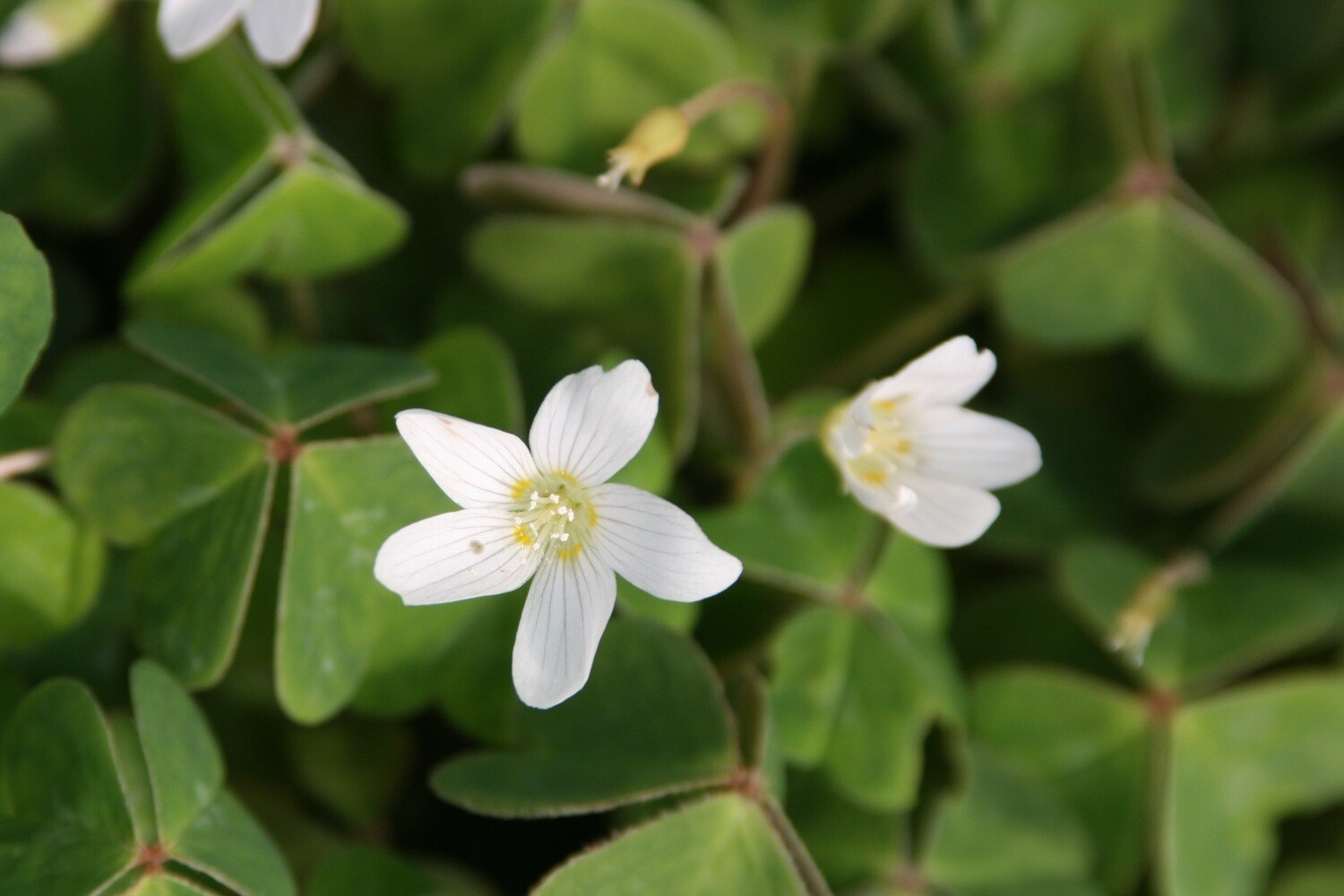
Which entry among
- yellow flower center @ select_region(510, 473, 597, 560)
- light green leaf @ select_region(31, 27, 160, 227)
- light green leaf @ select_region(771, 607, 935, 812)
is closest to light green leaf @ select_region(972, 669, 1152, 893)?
light green leaf @ select_region(771, 607, 935, 812)

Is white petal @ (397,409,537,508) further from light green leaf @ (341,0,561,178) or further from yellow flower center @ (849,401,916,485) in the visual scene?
light green leaf @ (341,0,561,178)

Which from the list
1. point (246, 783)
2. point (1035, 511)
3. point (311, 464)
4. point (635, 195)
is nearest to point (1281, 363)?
point (1035, 511)

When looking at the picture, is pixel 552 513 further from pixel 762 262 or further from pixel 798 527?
pixel 762 262

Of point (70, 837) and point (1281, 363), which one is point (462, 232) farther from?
point (1281, 363)

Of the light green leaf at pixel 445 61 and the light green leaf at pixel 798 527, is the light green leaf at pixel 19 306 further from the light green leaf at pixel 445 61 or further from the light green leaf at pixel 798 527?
the light green leaf at pixel 798 527

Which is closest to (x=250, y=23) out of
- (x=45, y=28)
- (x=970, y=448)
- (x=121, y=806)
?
(x=45, y=28)

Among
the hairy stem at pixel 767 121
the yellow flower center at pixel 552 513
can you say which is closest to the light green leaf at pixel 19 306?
the yellow flower center at pixel 552 513
